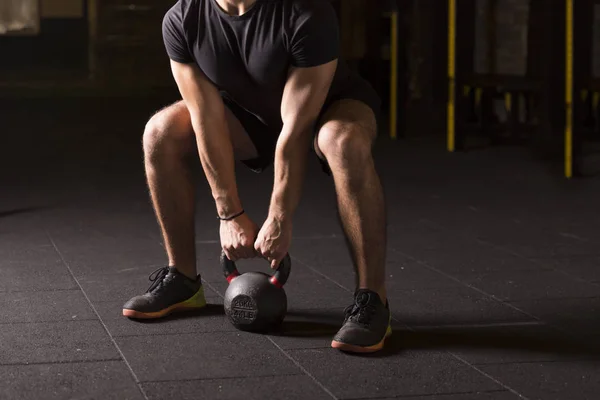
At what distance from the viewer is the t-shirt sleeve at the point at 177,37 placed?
2.87 metres

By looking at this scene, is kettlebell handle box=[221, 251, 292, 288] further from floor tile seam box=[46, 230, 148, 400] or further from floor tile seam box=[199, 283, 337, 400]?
floor tile seam box=[46, 230, 148, 400]

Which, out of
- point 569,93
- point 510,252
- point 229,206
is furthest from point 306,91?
point 569,93

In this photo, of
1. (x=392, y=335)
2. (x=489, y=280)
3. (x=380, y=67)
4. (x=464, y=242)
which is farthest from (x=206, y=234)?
(x=380, y=67)

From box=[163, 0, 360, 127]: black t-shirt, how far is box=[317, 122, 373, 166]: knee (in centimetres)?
17

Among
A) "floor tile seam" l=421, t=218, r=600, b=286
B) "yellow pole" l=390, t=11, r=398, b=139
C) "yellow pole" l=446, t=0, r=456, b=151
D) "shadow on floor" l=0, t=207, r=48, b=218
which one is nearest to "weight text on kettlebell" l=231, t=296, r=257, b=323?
"floor tile seam" l=421, t=218, r=600, b=286

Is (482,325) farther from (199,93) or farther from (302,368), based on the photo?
(199,93)

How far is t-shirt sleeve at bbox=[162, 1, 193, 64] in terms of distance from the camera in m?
Answer: 2.87

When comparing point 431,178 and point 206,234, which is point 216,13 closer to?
point 206,234

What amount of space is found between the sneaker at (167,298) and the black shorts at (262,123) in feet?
1.27

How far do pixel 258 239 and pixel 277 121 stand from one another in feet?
1.17

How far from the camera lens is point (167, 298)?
3.09 meters

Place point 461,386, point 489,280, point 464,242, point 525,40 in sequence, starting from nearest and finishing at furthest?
point 461,386 < point 489,280 < point 464,242 < point 525,40

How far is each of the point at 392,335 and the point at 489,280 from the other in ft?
2.52

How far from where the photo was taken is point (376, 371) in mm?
2574
